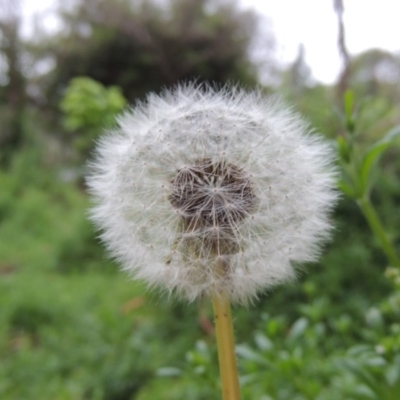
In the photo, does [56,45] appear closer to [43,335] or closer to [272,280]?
[43,335]

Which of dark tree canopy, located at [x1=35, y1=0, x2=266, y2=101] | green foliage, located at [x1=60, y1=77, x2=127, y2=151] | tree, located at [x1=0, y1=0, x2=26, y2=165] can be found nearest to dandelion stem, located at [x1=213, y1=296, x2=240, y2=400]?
green foliage, located at [x1=60, y1=77, x2=127, y2=151]

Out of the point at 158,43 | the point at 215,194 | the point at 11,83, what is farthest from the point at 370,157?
the point at 11,83

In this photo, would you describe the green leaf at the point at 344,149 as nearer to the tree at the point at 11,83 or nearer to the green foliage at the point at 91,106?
the green foliage at the point at 91,106

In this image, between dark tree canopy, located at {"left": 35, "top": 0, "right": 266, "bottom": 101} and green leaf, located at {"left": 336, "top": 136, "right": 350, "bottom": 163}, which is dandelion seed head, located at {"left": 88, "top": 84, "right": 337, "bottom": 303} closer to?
green leaf, located at {"left": 336, "top": 136, "right": 350, "bottom": 163}

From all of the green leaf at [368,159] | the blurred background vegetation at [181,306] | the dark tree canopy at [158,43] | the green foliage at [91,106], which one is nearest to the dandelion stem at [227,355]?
the blurred background vegetation at [181,306]

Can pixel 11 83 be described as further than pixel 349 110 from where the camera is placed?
Yes

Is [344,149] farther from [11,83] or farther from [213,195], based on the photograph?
[11,83]
